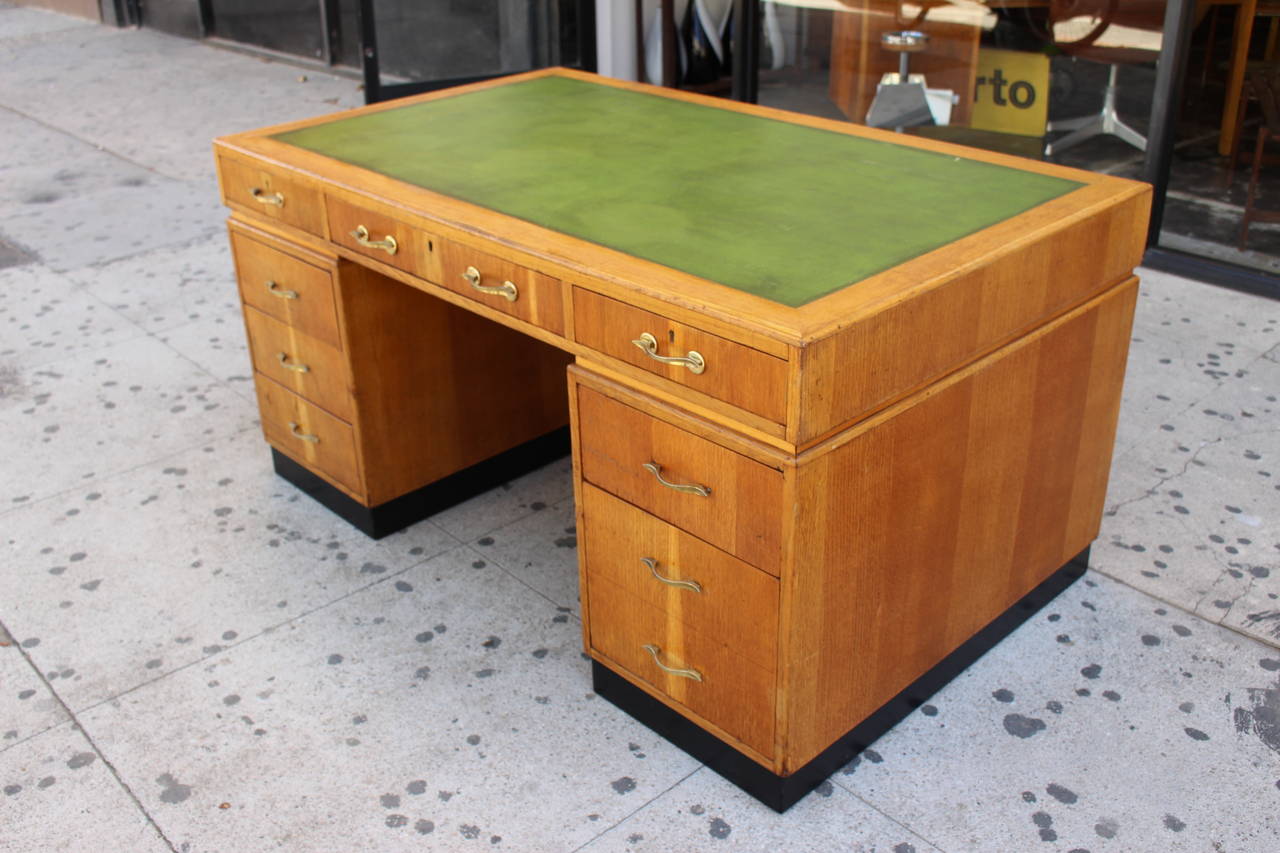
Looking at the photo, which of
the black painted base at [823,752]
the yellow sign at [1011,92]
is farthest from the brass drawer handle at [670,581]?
the yellow sign at [1011,92]

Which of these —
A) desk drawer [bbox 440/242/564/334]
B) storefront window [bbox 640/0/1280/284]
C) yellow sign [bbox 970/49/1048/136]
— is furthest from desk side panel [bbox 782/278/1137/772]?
yellow sign [bbox 970/49/1048/136]

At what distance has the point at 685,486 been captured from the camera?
185 cm

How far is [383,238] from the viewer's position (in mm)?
2275

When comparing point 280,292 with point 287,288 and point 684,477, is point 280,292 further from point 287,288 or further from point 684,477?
point 684,477

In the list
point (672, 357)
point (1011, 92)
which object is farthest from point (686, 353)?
point (1011, 92)

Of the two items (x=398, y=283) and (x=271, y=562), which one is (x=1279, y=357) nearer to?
(x=398, y=283)

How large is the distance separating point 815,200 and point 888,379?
51 cm

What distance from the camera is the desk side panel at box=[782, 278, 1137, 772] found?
5.92ft

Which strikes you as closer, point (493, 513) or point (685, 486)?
point (685, 486)

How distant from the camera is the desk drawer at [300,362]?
2.62 metres

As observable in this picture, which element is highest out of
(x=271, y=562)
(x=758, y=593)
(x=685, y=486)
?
(x=685, y=486)

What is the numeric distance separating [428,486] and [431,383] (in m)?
0.25

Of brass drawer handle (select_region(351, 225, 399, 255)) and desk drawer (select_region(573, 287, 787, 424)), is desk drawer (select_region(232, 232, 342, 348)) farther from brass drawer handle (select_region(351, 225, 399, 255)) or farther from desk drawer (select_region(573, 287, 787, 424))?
desk drawer (select_region(573, 287, 787, 424))

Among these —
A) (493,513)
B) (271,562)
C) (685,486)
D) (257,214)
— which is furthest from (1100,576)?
(257,214)
